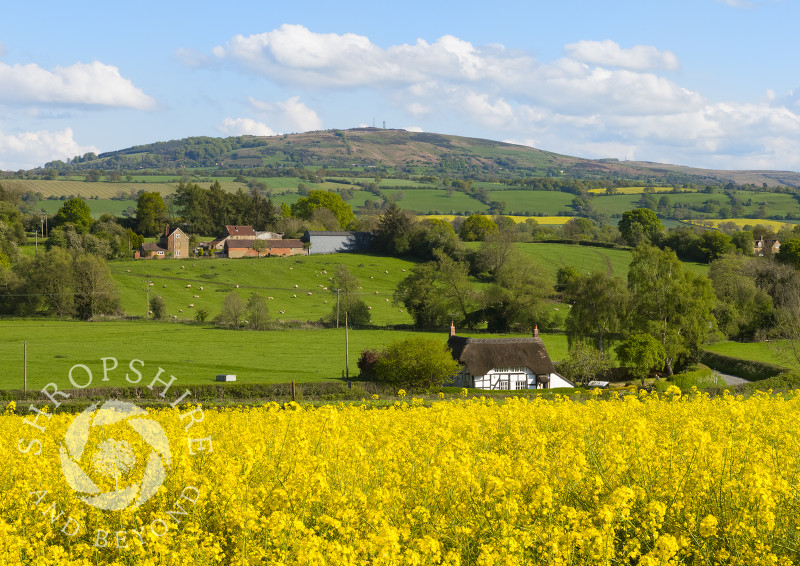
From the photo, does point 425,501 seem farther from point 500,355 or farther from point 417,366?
point 500,355

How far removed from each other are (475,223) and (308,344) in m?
66.6

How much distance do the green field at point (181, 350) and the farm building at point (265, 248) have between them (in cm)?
3697

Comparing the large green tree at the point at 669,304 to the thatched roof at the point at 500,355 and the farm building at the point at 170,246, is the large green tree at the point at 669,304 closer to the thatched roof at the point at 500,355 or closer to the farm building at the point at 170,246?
the thatched roof at the point at 500,355

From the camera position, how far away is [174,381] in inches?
1726

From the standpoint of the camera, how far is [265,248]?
104188 millimetres

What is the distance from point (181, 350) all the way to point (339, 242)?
54.3 metres

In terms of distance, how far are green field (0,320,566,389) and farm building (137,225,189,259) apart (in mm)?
A: 34662

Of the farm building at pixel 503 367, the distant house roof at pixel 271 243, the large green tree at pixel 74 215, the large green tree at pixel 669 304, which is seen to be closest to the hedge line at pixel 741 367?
the large green tree at pixel 669 304

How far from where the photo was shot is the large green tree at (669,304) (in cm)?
5047

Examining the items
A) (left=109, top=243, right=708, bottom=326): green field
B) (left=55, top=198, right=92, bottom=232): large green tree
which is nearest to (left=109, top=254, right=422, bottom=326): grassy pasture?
(left=109, top=243, right=708, bottom=326): green field

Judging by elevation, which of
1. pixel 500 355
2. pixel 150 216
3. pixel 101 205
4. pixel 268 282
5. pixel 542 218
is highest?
pixel 101 205

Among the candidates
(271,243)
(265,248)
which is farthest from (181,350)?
(271,243)

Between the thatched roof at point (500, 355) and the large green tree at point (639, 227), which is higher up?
the large green tree at point (639, 227)

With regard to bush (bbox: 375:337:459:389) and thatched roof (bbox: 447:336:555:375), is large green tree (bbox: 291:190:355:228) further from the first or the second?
bush (bbox: 375:337:459:389)
